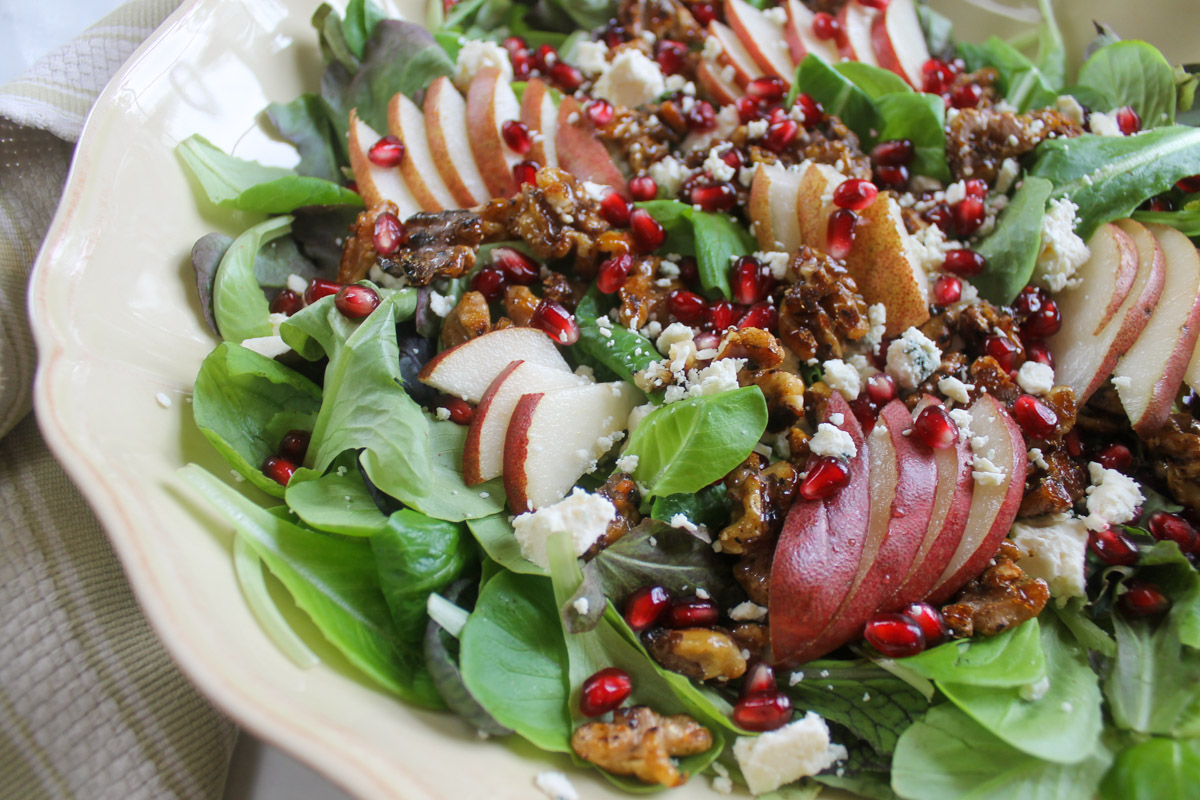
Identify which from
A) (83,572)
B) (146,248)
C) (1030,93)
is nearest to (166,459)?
(83,572)

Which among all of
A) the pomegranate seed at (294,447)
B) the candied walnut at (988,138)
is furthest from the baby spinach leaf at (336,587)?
the candied walnut at (988,138)

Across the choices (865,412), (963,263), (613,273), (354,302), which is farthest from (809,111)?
(354,302)

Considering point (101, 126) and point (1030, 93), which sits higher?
point (1030, 93)

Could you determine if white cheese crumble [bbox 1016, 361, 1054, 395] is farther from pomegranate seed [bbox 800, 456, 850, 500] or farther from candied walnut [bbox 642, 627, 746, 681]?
candied walnut [bbox 642, 627, 746, 681]

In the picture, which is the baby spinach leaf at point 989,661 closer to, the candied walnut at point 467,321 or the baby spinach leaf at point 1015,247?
the baby spinach leaf at point 1015,247

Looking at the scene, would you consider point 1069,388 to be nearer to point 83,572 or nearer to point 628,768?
point 628,768

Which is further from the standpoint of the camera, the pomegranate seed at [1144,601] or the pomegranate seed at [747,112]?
the pomegranate seed at [747,112]
